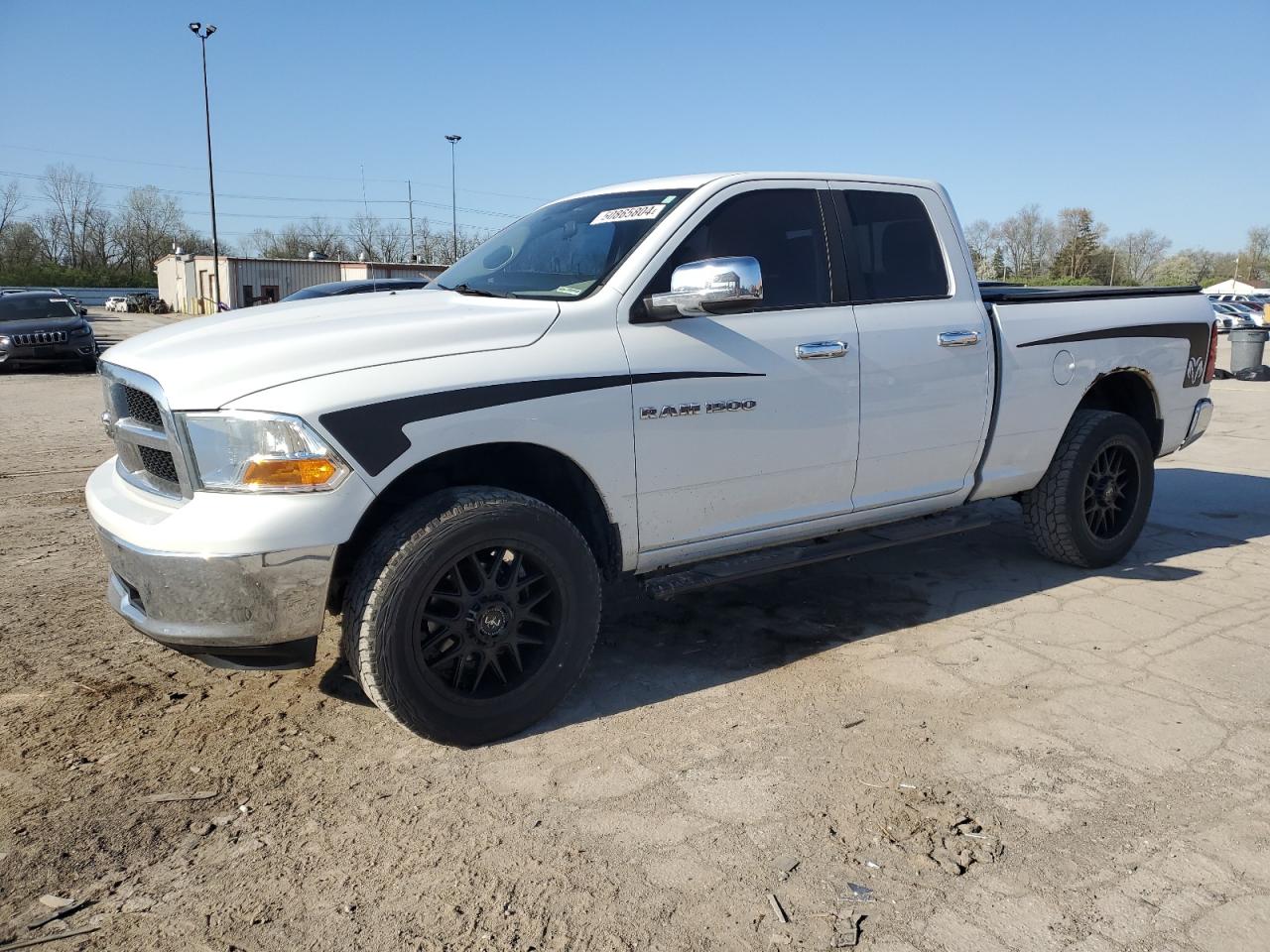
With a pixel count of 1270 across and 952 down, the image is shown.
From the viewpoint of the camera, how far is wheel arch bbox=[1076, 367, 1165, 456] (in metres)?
5.50

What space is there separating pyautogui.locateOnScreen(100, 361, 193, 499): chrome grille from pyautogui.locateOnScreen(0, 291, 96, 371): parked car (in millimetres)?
16187

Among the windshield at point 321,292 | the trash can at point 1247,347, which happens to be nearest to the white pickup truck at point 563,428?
the windshield at point 321,292

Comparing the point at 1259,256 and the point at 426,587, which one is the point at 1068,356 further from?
the point at 1259,256

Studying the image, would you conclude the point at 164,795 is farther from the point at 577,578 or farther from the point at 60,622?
the point at 60,622

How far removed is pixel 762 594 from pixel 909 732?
161 cm

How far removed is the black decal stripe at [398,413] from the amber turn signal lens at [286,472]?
10 centimetres

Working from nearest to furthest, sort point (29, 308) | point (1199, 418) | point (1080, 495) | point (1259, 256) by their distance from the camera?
point (1080, 495) < point (1199, 418) < point (29, 308) < point (1259, 256)

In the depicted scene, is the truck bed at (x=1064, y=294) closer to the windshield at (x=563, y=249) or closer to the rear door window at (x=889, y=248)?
the rear door window at (x=889, y=248)

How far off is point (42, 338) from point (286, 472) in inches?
686

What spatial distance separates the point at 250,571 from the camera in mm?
2959

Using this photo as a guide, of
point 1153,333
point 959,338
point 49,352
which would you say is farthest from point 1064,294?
point 49,352

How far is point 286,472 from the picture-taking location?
297 cm

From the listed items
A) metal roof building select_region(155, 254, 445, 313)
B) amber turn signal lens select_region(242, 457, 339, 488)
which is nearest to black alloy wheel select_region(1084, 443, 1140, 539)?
amber turn signal lens select_region(242, 457, 339, 488)

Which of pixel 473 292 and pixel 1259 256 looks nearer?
pixel 473 292
